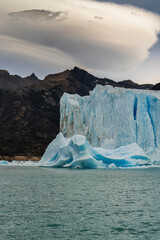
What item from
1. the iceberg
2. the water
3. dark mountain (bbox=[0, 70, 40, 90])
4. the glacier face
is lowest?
the water

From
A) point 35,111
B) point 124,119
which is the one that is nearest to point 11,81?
point 35,111

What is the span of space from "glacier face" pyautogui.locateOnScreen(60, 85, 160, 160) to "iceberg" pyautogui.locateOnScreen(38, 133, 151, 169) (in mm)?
4256

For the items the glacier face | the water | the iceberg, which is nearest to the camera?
the water

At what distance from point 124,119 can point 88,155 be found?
1005 centimetres

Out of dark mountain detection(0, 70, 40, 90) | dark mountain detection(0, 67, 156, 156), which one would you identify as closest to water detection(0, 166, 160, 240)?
dark mountain detection(0, 67, 156, 156)

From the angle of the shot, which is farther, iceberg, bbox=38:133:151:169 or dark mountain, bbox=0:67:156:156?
dark mountain, bbox=0:67:156:156

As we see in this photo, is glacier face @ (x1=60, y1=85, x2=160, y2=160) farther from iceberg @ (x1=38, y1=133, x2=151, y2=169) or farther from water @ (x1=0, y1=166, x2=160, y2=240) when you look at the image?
water @ (x1=0, y1=166, x2=160, y2=240)

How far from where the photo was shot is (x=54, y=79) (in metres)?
121

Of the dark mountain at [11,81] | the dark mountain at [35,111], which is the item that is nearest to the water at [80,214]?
the dark mountain at [35,111]

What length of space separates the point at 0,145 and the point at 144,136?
49.6m

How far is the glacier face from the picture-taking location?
3634 centimetres

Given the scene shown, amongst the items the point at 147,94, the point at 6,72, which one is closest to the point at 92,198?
the point at 147,94

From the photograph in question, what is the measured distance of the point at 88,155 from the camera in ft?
93.7

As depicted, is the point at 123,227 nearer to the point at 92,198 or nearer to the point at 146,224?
the point at 146,224
